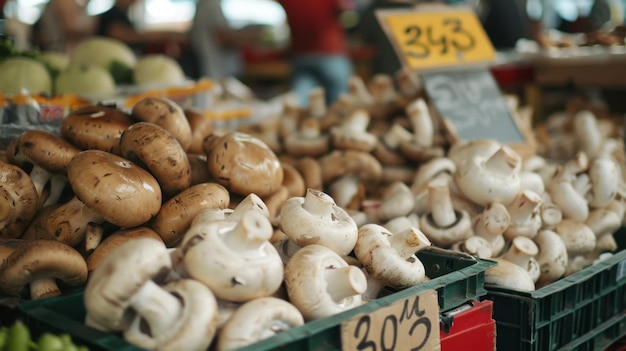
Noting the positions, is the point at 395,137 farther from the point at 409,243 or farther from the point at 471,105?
the point at 409,243

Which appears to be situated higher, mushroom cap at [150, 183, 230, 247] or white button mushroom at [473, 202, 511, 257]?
mushroom cap at [150, 183, 230, 247]

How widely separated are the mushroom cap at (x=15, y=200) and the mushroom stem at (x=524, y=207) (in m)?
1.52

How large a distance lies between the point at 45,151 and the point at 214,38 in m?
5.24

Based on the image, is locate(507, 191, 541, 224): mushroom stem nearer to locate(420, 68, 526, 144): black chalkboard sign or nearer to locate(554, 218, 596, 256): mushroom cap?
locate(554, 218, 596, 256): mushroom cap

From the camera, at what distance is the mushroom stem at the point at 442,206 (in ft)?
7.16

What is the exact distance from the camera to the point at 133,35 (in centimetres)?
824

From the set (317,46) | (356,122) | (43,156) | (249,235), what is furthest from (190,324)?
(317,46)

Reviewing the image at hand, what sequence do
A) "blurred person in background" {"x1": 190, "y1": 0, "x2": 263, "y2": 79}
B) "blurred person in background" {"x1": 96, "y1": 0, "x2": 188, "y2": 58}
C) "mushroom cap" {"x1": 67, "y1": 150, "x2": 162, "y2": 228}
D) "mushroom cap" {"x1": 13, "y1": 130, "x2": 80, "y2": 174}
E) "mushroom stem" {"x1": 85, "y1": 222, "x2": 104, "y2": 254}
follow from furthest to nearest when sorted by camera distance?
"blurred person in background" {"x1": 96, "y1": 0, "x2": 188, "y2": 58}
"blurred person in background" {"x1": 190, "y1": 0, "x2": 263, "y2": 79}
"mushroom cap" {"x1": 13, "y1": 130, "x2": 80, "y2": 174}
"mushroom stem" {"x1": 85, "y1": 222, "x2": 104, "y2": 254}
"mushroom cap" {"x1": 67, "y1": 150, "x2": 162, "y2": 228}

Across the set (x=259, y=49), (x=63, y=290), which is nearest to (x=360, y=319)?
(x=63, y=290)

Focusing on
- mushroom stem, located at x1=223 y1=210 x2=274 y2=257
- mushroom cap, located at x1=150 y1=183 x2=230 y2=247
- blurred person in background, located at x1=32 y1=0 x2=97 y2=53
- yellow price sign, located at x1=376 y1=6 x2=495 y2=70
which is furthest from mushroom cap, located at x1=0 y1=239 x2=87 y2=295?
blurred person in background, located at x1=32 y1=0 x2=97 y2=53

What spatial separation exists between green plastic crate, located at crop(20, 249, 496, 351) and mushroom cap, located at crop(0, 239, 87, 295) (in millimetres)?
74

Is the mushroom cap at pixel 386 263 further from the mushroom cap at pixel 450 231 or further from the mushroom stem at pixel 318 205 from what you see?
the mushroom cap at pixel 450 231

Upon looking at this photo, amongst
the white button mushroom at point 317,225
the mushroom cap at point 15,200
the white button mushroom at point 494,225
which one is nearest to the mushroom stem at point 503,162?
the white button mushroom at point 494,225

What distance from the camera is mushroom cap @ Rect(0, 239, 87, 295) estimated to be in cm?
157
